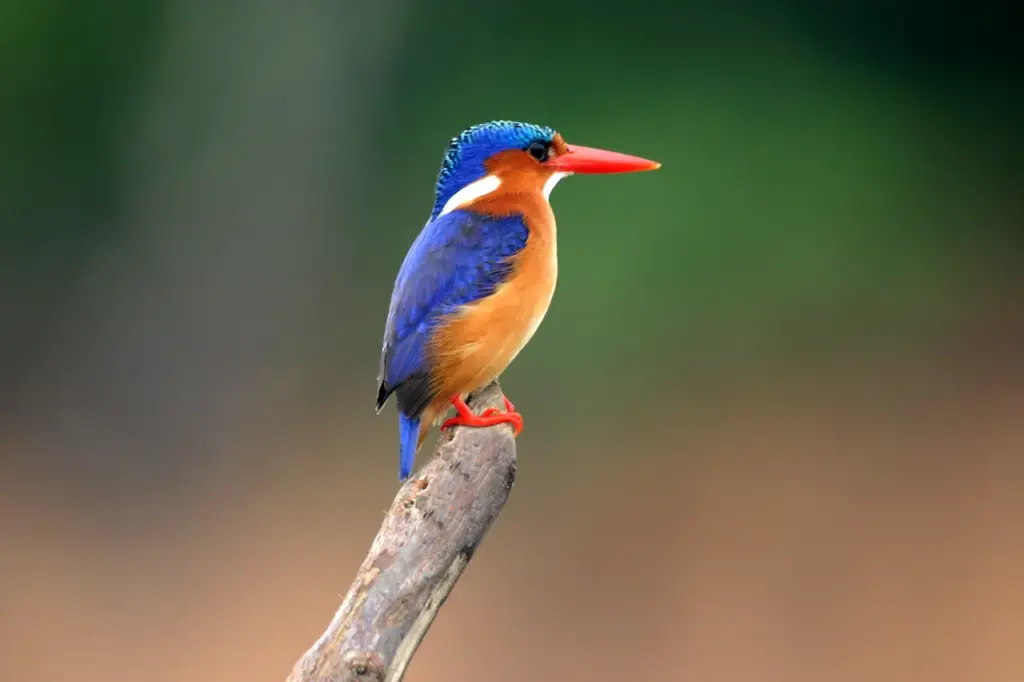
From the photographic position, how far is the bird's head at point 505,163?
1.78m

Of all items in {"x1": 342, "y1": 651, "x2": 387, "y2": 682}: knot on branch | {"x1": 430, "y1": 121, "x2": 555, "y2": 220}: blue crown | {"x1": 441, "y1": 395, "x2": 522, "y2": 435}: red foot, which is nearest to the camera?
{"x1": 342, "y1": 651, "x2": 387, "y2": 682}: knot on branch

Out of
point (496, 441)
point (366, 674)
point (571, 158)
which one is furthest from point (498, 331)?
point (366, 674)

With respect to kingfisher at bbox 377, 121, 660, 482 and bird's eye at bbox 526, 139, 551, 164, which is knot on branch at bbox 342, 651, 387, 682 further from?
bird's eye at bbox 526, 139, 551, 164

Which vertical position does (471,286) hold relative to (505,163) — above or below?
below

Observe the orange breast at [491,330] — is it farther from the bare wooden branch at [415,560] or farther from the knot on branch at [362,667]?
the knot on branch at [362,667]

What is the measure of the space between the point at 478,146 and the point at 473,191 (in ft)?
0.25

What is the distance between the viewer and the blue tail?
158 centimetres

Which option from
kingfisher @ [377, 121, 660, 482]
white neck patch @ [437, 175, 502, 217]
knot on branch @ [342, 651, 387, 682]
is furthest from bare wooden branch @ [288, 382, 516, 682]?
white neck patch @ [437, 175, 502, 217]

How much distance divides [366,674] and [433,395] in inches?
21.6

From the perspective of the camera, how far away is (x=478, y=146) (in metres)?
1.77

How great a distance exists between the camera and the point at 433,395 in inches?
64.5

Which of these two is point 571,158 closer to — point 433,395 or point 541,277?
point 541,277

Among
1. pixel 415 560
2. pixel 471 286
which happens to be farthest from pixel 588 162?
pixel 415 560

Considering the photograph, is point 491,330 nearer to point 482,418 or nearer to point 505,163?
point 482,418
